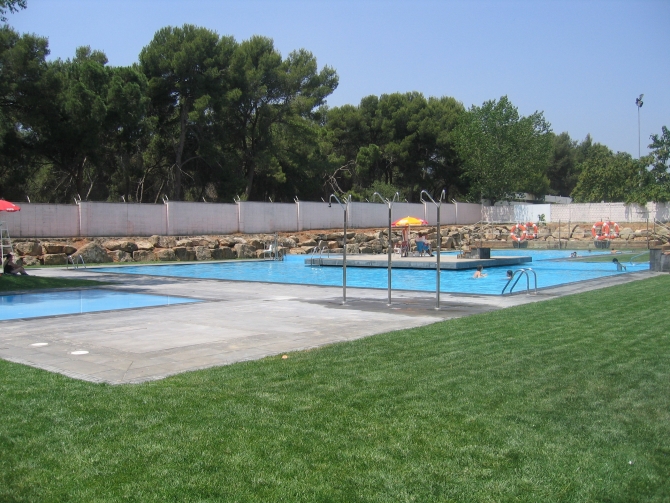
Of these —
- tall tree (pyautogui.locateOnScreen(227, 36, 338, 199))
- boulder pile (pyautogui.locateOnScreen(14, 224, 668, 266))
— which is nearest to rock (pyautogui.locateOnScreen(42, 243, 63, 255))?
boulder pile (pyautogui.locateOnScreen(14, 224, 668, 266))

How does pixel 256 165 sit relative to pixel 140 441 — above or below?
above

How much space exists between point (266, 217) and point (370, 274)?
1488 centimetres

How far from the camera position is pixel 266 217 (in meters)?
37.6

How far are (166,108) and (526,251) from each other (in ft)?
81.7

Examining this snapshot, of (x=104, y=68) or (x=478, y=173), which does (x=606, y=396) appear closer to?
(x=104, y=68)

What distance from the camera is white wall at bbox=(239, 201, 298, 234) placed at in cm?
3650

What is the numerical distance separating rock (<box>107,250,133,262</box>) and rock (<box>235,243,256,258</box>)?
5535mm

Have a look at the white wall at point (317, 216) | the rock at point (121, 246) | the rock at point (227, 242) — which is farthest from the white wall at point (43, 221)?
the white wall at point (317, 216)

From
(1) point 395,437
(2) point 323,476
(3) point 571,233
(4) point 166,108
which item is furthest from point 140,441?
(3) point 571,233

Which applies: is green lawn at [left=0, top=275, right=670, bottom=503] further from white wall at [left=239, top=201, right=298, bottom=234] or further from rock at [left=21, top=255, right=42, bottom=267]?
white wall at [left=239, top=201, right=298, bottom=234]

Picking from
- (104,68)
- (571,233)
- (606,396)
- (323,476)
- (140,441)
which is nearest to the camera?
(323,476)

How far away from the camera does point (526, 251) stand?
126 feet

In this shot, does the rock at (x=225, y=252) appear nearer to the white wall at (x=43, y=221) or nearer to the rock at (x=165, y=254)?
the rock at (x=165, y=254)

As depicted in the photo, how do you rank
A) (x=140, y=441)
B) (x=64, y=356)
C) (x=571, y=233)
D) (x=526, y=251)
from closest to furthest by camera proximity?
(x=140, y=441)
(x=64, y=356)
(x=526, y=251)
(x=571, y=233)
